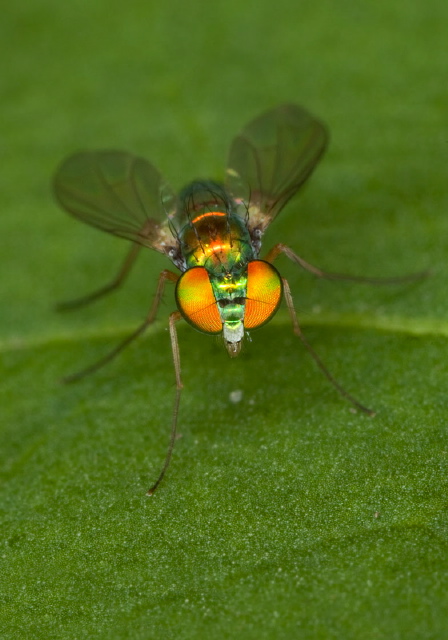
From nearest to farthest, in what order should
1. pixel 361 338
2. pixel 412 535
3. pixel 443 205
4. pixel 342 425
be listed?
pixel 412 535
pixel 342 425
pixel 361 338
pixel 443 205

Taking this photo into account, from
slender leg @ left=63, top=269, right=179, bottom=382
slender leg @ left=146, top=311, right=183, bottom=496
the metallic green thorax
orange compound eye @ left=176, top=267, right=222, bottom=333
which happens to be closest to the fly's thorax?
the metallic green thorax

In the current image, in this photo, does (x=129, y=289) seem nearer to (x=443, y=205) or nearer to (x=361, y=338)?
(x=361, y=338)

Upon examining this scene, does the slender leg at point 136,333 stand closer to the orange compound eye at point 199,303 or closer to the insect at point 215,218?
the insect at point 215,218

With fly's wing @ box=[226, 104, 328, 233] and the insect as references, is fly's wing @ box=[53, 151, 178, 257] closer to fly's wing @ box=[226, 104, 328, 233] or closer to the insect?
the insect

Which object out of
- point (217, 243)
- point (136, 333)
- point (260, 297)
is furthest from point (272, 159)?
point (136, 333)

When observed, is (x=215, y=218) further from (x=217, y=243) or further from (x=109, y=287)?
(x=109, y=287)

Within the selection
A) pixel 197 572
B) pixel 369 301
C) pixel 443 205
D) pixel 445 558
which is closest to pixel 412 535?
pixel 445 558
